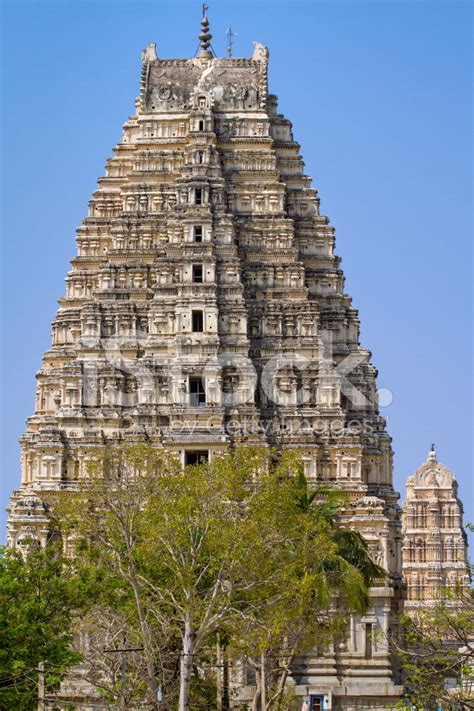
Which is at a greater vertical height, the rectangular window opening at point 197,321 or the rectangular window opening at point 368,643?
the rectangular window opening at point 197,321

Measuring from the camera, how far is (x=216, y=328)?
78812mm

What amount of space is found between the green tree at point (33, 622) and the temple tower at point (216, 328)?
18.9 metres

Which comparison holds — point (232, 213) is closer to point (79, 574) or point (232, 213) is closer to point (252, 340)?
point (252, 340)

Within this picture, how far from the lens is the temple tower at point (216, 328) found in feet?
249

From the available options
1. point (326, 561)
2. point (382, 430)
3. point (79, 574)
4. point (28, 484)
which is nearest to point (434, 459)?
point (382, 430)

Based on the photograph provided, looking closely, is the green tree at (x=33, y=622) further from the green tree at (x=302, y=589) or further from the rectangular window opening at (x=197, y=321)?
the rectangular window opening at (x=197, y=321)

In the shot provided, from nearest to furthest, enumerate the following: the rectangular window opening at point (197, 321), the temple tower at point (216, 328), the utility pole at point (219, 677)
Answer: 1. the utility pole at point (219, 677)
2. the temple tower at point (216, 328)
3. the rectangular window opening at point (197, 321)

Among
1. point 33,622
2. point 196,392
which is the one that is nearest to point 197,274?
point 196,392

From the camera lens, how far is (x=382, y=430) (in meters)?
84.0

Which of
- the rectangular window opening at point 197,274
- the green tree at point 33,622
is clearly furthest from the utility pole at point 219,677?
the rectangular window opening at point 197,274

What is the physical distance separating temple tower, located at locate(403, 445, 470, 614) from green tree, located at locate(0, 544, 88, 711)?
2382 inches

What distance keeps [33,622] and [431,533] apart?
223ft

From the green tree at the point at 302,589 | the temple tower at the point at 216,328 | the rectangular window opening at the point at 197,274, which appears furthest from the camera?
the rectangular window opening at the point at 197,274

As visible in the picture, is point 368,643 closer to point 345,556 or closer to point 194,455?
point 345,556
